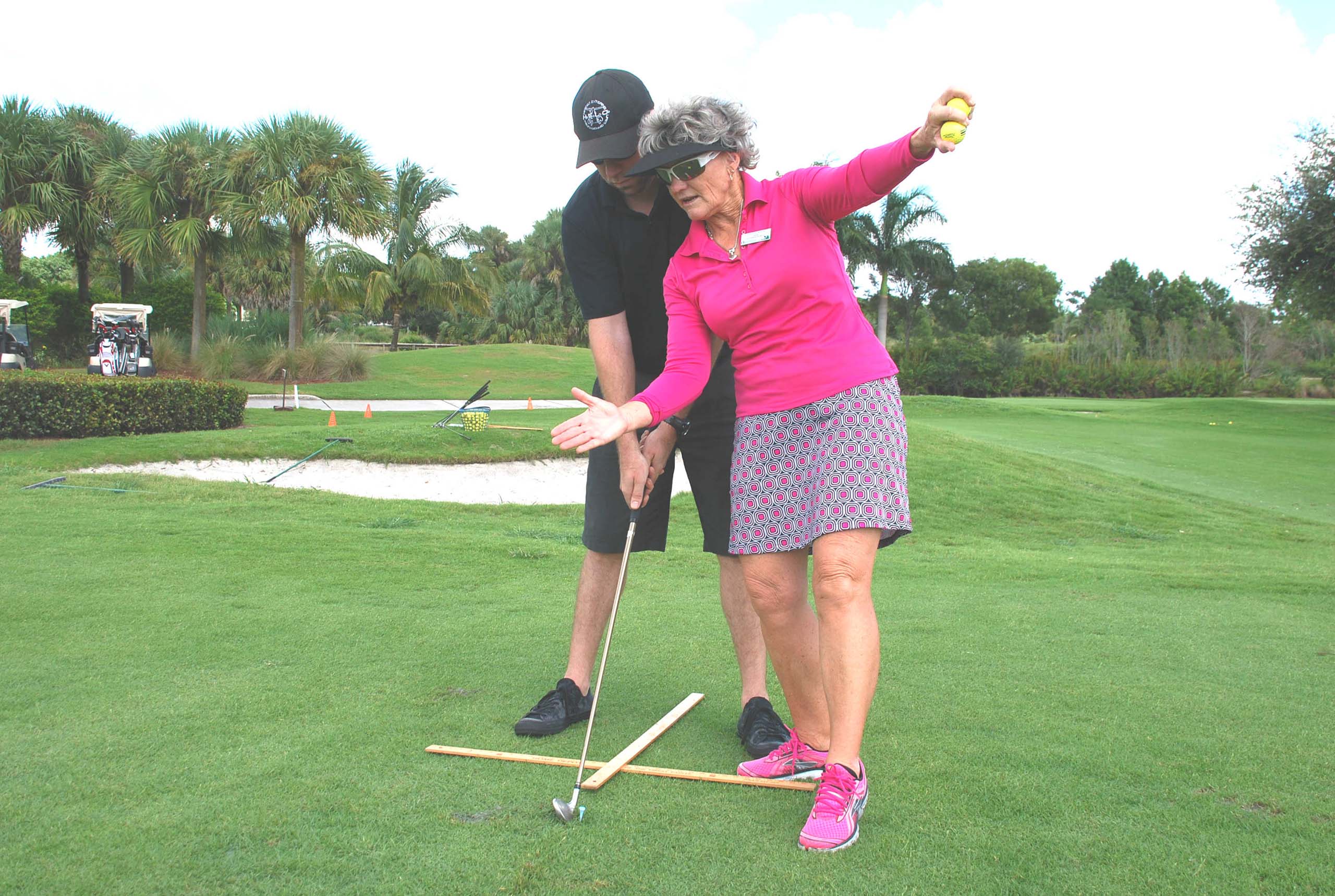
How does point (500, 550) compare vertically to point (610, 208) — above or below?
below

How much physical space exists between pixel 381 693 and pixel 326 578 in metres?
2.19

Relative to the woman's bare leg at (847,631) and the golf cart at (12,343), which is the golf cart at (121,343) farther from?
the woman's bare leg at (847,631)

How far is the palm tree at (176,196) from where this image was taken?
916 inches

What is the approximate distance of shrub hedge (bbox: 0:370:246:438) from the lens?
38.9 ft

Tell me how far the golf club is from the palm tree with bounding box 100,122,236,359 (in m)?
22.8

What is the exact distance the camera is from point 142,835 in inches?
87.4

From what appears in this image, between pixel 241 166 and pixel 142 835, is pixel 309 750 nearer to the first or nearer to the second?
pixel 142 835

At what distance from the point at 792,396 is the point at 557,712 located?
4.32 feet

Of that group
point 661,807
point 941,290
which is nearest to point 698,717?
point 661,807

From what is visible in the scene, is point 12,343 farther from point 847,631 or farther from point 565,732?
point 847,631

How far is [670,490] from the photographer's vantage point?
3387 mm

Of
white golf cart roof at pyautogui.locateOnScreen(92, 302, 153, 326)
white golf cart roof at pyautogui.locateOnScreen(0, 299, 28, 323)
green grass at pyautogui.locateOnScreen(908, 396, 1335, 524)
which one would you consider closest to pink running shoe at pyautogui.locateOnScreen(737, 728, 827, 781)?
green grass at pyautogui.locateOnScreen(908, 396, 1335, 524)

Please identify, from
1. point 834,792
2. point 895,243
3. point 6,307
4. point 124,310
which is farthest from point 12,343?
point 895,243

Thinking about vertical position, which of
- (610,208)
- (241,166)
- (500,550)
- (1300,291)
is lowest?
(500,550)
